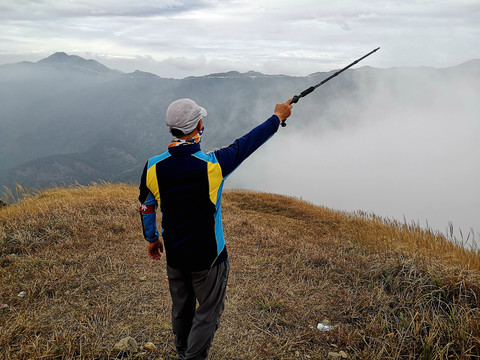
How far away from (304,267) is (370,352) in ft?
8.58

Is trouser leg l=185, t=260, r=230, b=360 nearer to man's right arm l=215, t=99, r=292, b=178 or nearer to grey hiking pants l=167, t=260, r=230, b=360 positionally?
grey hiking pants l=167, t=260, r=230, b=360

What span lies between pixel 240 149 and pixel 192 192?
25.3 inches

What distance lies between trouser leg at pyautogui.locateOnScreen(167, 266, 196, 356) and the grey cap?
1.51 meters

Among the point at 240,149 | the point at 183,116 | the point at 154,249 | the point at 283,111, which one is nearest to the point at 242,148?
the point at 240,149

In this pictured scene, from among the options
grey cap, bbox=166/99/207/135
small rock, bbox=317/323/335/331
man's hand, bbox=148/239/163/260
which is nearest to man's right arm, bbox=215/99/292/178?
grey cap, bbox=166/99/207/135

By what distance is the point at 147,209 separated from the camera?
361 centimetres

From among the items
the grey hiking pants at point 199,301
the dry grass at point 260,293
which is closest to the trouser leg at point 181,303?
the grey hiking pants at point 199,301

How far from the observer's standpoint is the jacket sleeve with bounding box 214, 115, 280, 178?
325cm

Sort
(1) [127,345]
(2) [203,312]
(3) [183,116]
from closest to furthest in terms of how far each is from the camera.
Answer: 1. (3) [183,116]
2. (2) [203,312]
3. (1) [127,345]

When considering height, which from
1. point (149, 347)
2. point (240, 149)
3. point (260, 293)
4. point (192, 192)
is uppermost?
point (240, 149)

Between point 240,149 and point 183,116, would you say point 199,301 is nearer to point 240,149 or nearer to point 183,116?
point 240,149

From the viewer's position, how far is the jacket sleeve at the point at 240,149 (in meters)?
3.25

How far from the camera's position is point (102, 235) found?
27.3ft

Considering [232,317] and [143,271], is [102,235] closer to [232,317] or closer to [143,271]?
[143,271]
